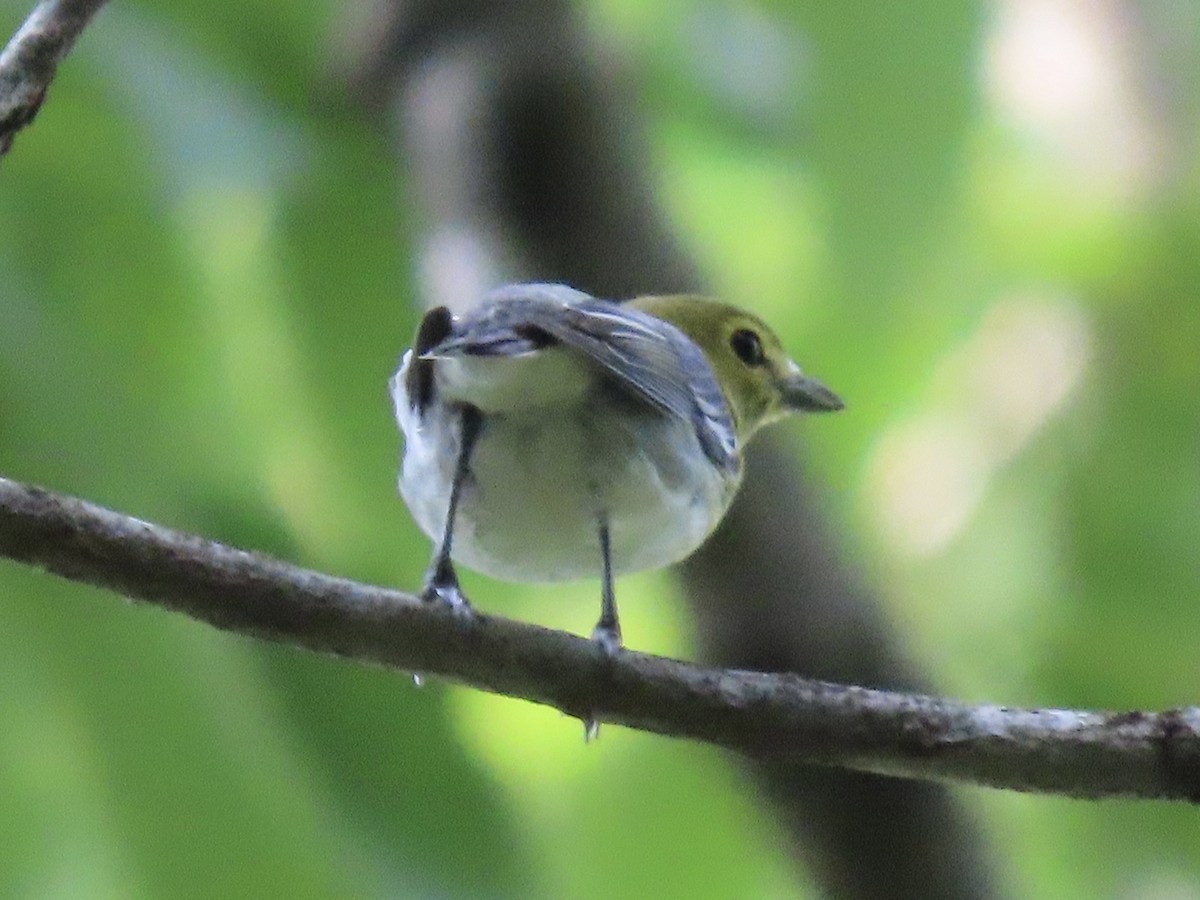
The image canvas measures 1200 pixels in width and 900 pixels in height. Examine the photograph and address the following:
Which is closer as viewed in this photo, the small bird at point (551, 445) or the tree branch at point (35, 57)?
the tree branch at point (35, 57)

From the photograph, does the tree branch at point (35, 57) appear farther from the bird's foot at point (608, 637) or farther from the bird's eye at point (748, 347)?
the bird's eye at point (748, 347)

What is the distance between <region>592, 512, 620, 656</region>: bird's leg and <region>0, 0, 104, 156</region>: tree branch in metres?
0.66

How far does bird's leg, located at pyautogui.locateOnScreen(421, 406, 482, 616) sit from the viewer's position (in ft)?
4.62

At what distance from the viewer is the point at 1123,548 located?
69.9 inches

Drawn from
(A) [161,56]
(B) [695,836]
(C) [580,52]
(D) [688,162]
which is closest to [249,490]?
(A) [161,56]

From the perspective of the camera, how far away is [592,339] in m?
1.82

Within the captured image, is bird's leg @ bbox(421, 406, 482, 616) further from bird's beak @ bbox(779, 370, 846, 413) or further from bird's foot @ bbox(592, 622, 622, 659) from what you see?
bird's beak @ bbox(779, 370, 846, 413)

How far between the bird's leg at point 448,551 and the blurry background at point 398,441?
9cm

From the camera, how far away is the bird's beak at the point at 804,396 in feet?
8.34

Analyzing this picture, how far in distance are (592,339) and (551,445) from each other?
17 centimetres

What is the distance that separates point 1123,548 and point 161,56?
45.5 inches

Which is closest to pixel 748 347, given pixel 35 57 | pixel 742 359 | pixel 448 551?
pixel 742 359

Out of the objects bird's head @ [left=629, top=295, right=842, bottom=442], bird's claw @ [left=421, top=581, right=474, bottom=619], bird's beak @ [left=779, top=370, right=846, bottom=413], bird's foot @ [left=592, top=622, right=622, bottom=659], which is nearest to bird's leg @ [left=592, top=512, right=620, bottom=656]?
bird's foot @ [left=592, top=622, right=622, bottom=659]

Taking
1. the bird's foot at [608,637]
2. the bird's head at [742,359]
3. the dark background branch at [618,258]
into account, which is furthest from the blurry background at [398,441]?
the bird's head at [742,359]
